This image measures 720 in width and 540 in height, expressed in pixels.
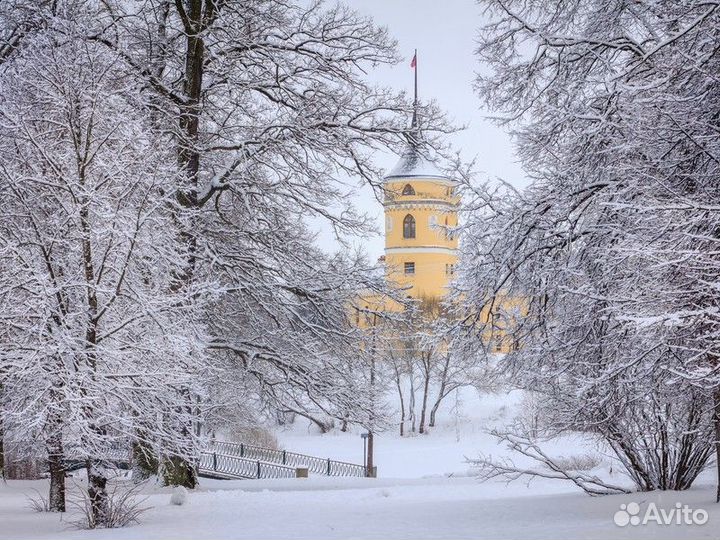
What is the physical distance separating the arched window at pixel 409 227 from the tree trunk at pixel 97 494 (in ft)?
200

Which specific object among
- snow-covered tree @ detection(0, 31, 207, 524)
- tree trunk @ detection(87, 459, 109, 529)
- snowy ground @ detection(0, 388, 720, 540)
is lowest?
snowy ground @ detection(0, 388, 720, 540)

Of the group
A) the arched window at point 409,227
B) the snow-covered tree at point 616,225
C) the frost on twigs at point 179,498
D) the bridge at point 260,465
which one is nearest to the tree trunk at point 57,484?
the frost on twigs at point 179,498

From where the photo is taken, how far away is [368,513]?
1209 centimetres

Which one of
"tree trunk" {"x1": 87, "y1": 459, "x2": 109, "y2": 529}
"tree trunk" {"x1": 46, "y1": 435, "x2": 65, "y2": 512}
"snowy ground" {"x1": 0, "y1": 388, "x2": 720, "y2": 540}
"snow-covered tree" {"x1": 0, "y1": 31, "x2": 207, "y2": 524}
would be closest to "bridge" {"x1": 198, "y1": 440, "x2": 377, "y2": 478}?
"snowy ground" {"x1": 0, "y1": 388, "x2": 720, "y2": 540}

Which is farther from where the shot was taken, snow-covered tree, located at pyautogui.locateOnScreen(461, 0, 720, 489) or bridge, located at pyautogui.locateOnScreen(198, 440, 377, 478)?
bridge, located at pyautogui.locateOnScreen(198, 440, 377, 478)

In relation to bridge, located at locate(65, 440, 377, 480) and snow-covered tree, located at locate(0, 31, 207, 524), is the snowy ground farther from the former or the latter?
bridge, located at locate(65, 440, 377, 480)

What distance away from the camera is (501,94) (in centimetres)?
1252

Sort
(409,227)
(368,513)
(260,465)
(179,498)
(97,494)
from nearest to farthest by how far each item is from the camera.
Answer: (97,494) < (368,513) < (179,498) < (260,465) < (409,227)

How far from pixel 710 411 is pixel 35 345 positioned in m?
7.90

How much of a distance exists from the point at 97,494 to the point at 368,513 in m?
3.32

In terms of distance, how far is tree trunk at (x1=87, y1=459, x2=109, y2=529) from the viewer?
11070mm

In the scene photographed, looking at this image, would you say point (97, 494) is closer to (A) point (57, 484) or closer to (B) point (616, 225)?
(A) point (57, 484)

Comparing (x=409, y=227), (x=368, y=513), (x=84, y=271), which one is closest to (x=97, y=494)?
(x=84, y=271)

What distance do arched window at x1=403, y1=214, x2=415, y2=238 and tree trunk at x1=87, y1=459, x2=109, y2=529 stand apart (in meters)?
60.9
